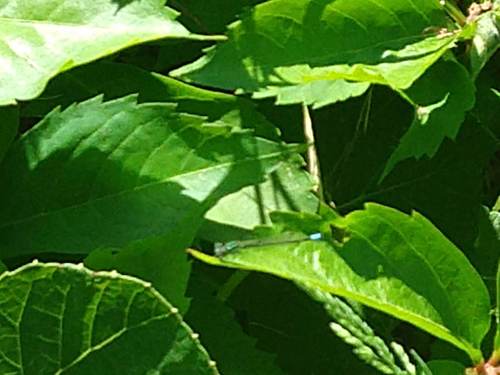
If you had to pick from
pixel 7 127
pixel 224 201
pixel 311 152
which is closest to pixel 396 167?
pixel 311 152

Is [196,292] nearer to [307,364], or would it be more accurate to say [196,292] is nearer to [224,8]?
[307,364]

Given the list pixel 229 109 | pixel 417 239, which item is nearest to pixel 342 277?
pixel 417 239

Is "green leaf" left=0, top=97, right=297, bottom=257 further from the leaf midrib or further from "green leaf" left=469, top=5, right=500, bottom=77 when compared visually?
"green leaf" left=469, top=5, right=500, bottom=77

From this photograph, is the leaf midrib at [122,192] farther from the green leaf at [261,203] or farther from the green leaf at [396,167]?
the green leaf at [396,167]

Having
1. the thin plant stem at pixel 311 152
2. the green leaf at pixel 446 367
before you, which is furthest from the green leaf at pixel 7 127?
the green leaf at pixel 446 367

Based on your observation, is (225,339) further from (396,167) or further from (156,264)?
(396,167)

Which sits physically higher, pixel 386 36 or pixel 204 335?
pixel 386 36
